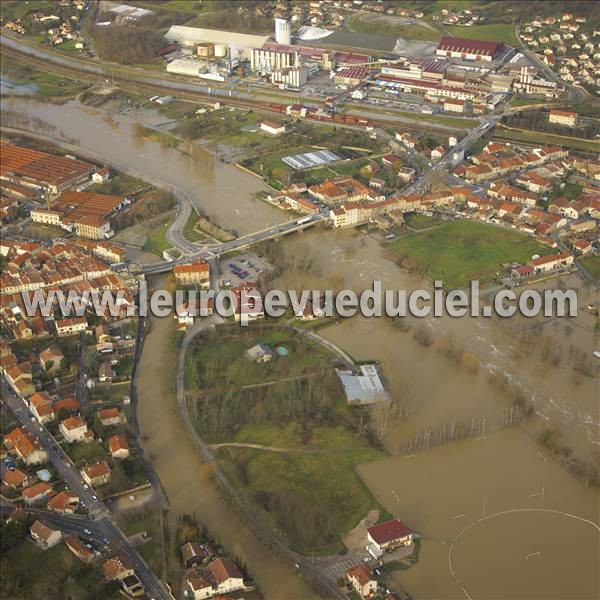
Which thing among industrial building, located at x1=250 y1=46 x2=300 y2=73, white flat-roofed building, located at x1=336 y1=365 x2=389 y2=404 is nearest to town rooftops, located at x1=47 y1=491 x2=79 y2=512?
white flat-roofed building, located at x1=336 y1=365 x2=389 y2=404

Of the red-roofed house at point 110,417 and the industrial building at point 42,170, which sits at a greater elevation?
the industrial building at point 42,170

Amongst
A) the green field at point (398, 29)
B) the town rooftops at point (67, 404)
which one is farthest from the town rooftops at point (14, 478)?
the green field at point (398, 29)

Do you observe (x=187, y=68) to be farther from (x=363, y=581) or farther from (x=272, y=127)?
(x=363, y=581)

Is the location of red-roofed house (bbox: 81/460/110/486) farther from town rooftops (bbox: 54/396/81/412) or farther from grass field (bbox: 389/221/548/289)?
grass field (bbox: 389/221/548/289)

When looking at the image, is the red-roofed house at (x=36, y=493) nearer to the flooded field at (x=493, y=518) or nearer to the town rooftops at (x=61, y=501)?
the town rooftops at (x=61, y=501)

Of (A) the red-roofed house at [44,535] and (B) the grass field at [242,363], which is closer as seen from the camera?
(A) the red-roofed house at [44,535]

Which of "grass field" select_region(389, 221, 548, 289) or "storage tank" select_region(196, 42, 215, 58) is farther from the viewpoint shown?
"storage tank" select_region(196, 42, 215, 58)
